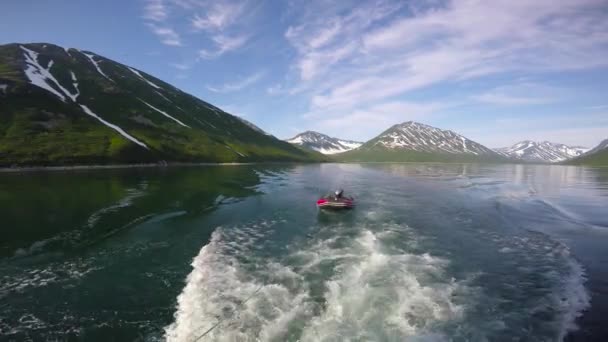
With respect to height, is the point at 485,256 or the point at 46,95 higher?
the point at 46,95

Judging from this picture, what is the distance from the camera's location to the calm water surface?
15805mm

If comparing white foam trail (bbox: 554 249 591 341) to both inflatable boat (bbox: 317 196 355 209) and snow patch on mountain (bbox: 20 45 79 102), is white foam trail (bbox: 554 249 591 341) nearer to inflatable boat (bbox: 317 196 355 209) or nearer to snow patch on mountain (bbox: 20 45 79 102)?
inflatable boat (bbox: 317 196 355 209)

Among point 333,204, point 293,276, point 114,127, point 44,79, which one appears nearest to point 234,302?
point 293,276

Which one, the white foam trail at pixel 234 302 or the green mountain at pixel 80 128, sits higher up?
the green mountain at pixel 80 128

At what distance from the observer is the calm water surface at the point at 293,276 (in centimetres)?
1580

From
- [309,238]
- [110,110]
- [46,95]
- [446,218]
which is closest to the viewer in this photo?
[309,238]

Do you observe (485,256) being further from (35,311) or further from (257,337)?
(35,311)

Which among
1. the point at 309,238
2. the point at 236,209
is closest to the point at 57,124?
the point at 236,209

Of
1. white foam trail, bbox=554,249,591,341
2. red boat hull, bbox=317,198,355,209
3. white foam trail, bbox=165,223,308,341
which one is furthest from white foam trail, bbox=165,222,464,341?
red boat hull, bbox=317,198,355,209

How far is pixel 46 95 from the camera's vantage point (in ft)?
483

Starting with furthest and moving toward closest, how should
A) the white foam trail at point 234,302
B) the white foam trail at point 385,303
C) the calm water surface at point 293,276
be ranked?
the calm water surface at point 293,276 → the white foam trail at point 385,303 → the white foam trail at point 234,302

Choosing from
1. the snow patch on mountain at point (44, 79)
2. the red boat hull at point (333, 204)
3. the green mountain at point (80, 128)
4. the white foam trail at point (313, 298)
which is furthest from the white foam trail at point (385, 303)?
the snow patch on mountain at point (44, 79)

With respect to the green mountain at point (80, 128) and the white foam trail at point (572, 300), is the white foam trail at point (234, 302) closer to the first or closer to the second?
the white foam trail at point (572, 300)

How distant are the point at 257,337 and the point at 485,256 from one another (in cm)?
2259
